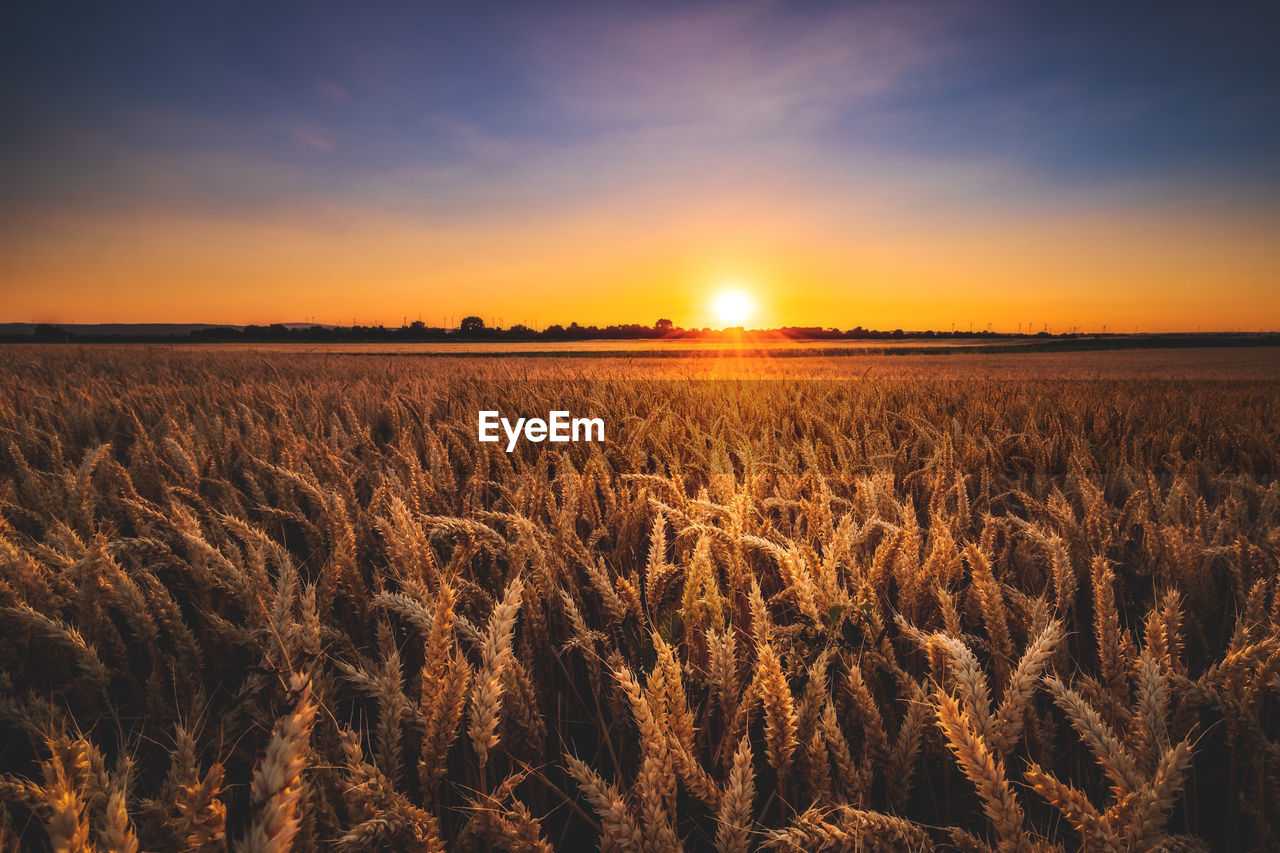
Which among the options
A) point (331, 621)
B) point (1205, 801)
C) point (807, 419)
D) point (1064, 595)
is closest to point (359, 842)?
→ point (331, 621)

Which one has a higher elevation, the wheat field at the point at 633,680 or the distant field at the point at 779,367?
the distant field at the point at 779,367

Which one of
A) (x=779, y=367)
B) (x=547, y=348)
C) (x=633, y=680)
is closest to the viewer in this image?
(x=633, y=680)

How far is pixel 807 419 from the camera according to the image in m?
4.18

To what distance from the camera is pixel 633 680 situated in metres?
0.83

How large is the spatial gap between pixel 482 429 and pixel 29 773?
2196 mm

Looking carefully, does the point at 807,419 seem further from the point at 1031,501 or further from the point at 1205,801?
the point at 1205,801

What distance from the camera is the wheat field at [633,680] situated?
709mm
